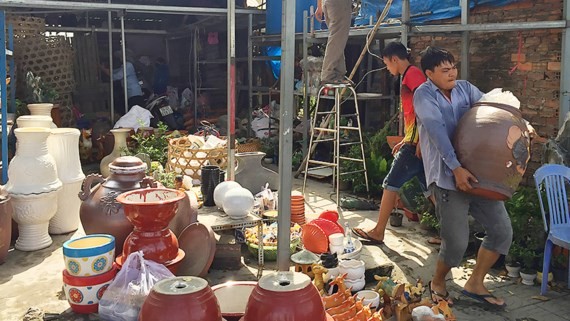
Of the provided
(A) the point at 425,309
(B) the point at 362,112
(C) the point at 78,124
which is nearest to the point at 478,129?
(A) the point at 425,309

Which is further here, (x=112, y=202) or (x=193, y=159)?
(x=193, y=159)

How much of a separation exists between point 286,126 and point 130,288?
55.9 inches

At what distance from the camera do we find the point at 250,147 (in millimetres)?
9055

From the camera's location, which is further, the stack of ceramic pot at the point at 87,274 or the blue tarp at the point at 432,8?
the blue tarp at the point at 432,8

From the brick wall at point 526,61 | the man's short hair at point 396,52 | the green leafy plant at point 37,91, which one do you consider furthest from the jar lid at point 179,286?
the green leafy plant at point 37,91

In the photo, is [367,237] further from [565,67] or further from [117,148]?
[117,148]

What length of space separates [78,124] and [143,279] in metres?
7.36

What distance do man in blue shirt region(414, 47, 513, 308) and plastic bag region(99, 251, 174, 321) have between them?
76.0 inches

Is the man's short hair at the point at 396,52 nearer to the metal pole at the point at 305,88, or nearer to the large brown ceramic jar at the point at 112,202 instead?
the large brown ceramic jar at the point at 112,202

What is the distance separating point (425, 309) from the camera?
3369mm

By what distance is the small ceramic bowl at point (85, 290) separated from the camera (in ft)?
11.6

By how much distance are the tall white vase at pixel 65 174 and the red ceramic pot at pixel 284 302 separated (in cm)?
351

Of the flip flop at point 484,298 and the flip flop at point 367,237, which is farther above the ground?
the flip flop at point 367,237

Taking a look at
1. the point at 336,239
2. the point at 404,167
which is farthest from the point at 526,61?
the point at 336,239
